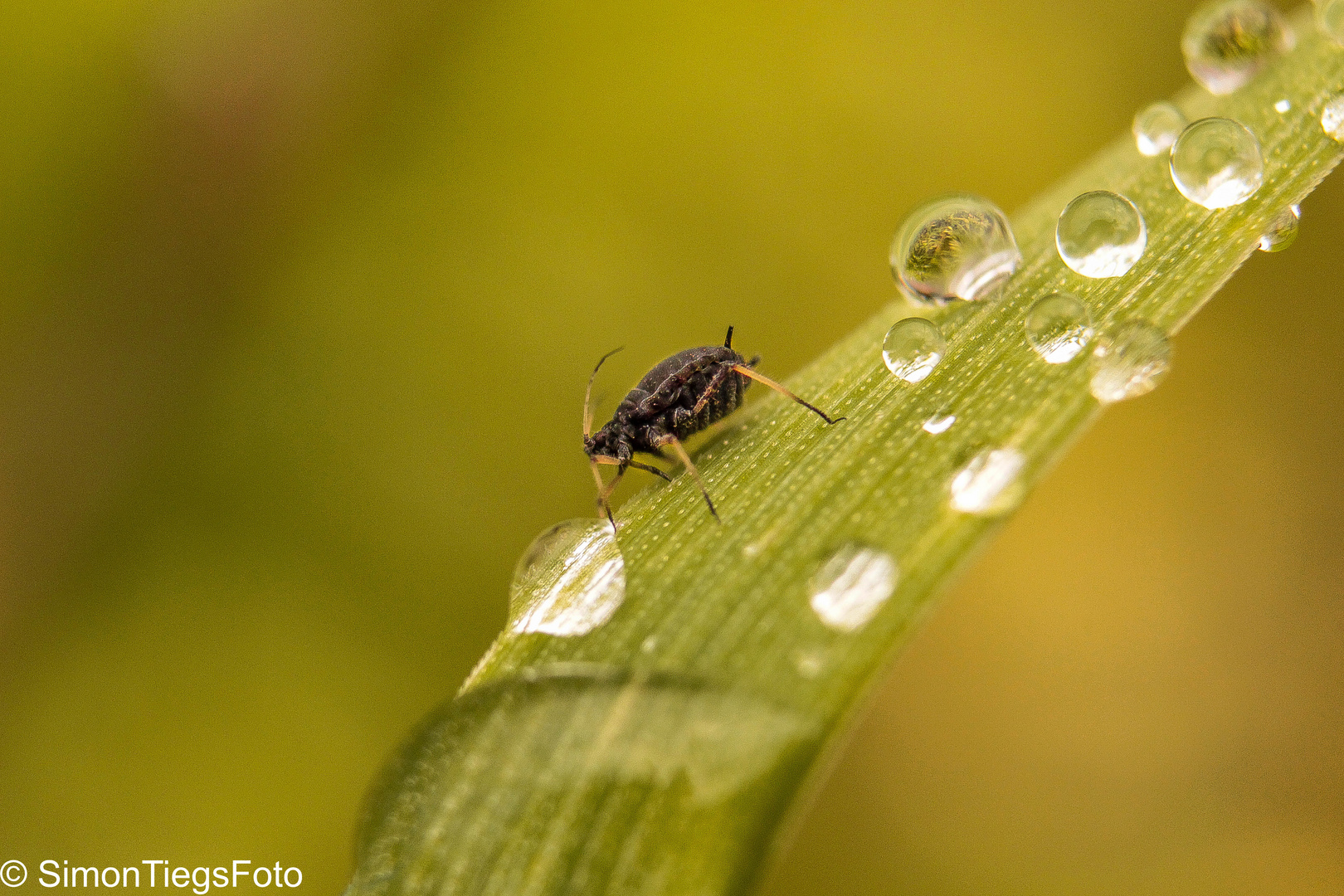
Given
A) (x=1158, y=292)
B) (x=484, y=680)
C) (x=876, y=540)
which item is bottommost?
(x=484, y=680)

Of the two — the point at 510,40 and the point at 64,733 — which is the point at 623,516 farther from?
the point at 510,40

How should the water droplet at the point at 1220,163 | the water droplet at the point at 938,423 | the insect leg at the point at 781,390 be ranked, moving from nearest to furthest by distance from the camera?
the water droplet at the point at 938,423 < the water droplet at the point at 1220,163 < the insect leg at the point at 781,390

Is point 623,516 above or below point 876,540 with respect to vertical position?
above

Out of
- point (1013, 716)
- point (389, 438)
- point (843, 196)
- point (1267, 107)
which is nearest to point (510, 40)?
point (843, 196)

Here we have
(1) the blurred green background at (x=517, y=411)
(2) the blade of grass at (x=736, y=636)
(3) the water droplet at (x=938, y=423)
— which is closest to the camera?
(2) the blade of grass at (x=736, y=636)

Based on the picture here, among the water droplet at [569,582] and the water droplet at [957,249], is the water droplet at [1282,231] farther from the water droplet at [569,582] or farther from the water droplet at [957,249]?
the water droplet at [569,582]

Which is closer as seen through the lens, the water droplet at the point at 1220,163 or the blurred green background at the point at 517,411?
the water droplet at the point at 1220,163

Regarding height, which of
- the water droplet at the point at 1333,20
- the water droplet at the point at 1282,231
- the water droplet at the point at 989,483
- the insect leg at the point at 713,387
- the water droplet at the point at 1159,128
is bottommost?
the water droplet at the point at 989,483

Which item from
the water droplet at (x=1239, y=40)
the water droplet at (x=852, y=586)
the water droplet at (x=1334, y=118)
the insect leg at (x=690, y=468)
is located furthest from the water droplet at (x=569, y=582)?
the water droplet at (x=1239, y=40)
